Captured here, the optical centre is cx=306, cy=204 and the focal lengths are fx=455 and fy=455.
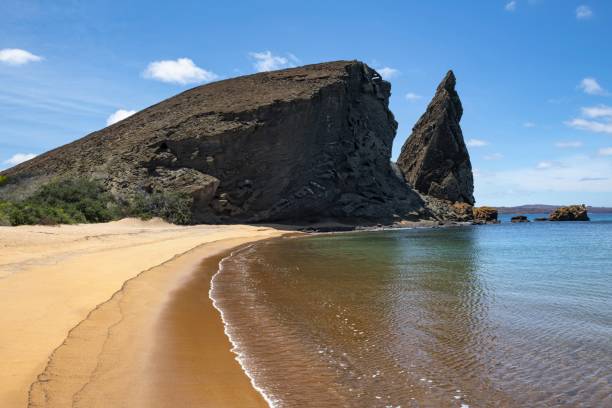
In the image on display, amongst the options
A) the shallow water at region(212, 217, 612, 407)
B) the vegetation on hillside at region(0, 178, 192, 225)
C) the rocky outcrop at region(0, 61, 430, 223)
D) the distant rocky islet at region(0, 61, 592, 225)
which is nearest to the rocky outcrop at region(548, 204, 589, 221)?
the distant rocky islet at region(0, 61, 592, 225)

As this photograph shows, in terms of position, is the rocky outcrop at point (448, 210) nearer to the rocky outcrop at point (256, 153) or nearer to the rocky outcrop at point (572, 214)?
the rocky outcrop at point (256, 153)

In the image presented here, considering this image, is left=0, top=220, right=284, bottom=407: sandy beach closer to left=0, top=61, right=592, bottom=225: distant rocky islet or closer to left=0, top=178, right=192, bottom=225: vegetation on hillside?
left=0, top=178, right=192, bottom=225: vegetation on hillside

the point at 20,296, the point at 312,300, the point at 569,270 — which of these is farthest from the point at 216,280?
the point at 569,270

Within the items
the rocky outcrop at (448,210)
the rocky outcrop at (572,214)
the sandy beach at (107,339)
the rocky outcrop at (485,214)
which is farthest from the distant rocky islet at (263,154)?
the rocky outcrop at (572,214)

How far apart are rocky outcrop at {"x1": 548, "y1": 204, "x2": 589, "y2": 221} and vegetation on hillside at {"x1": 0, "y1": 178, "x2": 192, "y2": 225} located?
7483cm

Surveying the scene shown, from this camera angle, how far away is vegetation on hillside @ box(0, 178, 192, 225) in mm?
25656

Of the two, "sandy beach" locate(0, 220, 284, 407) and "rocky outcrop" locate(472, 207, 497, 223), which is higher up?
"rocky outcrop" locate(472, 207, 497, 223)

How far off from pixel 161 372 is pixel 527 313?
A: 747 centimetres

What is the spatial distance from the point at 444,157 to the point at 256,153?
46.3 metres

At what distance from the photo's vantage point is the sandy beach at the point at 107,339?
4.66m

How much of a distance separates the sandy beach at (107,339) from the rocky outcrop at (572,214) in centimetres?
8998

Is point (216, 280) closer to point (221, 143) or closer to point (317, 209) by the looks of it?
point (221, 143)

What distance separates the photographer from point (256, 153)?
50188mm

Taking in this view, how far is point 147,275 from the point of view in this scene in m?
13.2
